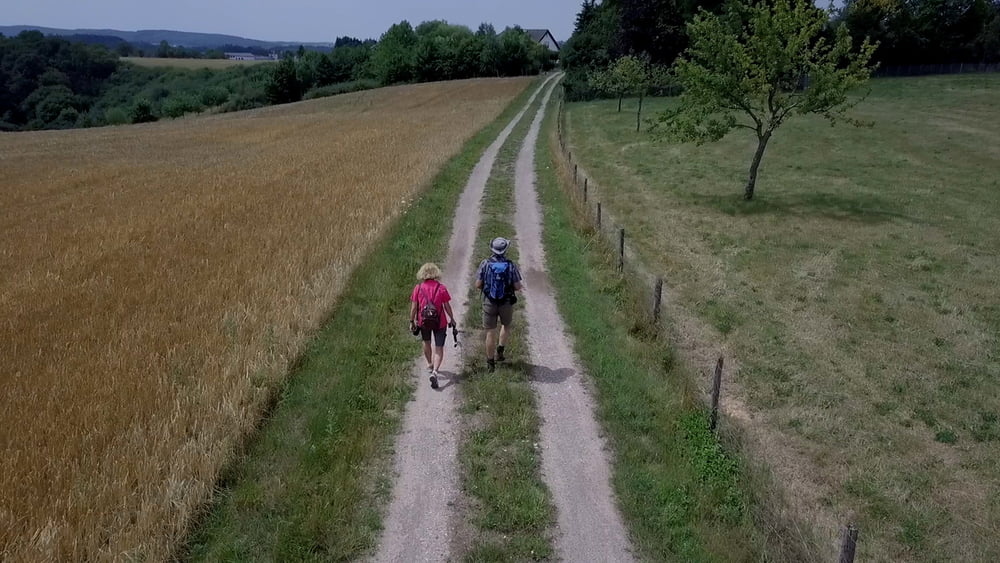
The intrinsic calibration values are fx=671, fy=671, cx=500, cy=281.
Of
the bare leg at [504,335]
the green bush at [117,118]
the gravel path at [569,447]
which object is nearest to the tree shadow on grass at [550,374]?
the gravel path at [569,447]

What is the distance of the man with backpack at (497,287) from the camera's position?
9.93m

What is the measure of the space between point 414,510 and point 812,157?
1281 inches

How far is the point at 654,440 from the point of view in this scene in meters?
8.75

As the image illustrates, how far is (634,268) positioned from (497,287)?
7.36m

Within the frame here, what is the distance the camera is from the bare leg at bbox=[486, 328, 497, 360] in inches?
409

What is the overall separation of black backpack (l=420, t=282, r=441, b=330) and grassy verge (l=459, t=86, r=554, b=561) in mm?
1117

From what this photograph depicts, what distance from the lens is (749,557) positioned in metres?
6.73

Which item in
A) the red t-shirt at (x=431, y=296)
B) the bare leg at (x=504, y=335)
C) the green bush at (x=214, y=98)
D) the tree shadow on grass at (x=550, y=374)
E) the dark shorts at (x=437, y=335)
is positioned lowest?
the tree shadow on grass at (x=550, y=374)

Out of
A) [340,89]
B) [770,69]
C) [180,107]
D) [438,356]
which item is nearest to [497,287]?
[438,356]

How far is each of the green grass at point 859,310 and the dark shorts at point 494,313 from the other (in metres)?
4.14

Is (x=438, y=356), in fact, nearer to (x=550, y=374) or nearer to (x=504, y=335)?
(x=504, y=335)

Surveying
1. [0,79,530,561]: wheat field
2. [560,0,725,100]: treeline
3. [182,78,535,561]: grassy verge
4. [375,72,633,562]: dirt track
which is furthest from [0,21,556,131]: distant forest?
[375,72,633,562]: dirt track

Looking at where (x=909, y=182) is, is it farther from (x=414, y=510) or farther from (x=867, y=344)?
(x=414, y=510)

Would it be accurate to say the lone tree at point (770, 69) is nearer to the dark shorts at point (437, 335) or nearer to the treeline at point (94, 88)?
the dark shorts at point (437, 335)
